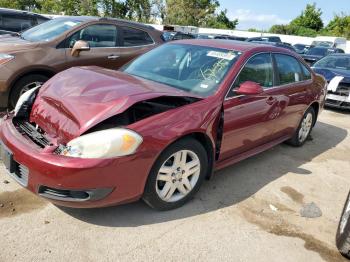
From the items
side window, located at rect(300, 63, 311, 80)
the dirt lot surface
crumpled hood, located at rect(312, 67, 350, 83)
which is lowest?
the dirt lot surface

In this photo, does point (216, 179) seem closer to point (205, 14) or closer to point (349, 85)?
point (349, 85)

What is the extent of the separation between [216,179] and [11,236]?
7.43ft

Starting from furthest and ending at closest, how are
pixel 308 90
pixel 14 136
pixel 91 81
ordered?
pixel 308 90, pixel 91 81, pixel 14 136

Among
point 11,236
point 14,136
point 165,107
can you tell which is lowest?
point 11,236

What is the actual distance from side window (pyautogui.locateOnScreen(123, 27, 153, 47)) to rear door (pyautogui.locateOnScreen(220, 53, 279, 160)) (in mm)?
3278

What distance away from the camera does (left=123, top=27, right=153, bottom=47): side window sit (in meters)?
7.19

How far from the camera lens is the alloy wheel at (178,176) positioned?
337cm

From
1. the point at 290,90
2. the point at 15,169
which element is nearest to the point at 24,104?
the point at 15,169

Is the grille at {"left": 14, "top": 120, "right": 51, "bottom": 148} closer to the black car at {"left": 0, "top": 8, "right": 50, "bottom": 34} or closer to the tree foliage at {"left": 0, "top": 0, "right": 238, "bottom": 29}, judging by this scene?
the black car at {"left": 0, "top": 8, "right": 50, "bottom": 34}

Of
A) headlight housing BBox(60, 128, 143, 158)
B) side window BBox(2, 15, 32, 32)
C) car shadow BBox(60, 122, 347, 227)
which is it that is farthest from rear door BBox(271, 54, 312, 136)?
side window BBox(2, 15, 32, 32)

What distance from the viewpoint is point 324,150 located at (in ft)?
19.9

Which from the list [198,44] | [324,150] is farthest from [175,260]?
[324,150]

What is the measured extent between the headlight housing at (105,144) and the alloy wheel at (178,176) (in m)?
0.45

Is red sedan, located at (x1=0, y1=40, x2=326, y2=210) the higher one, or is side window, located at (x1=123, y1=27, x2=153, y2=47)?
side window, located at (x1=123, y1=27, x2=153, y2=47)
